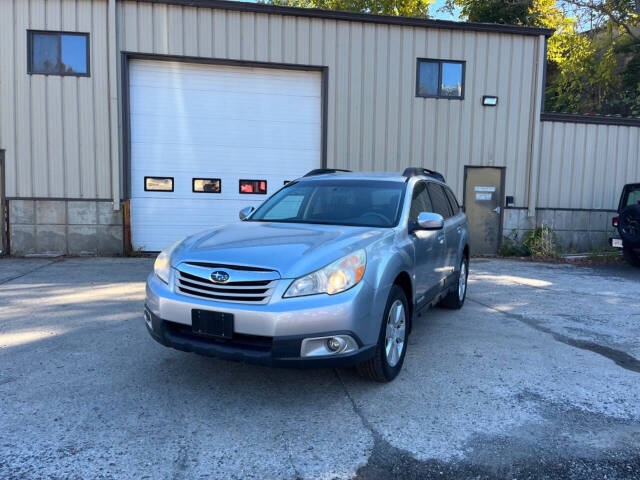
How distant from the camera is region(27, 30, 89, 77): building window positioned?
9.94m

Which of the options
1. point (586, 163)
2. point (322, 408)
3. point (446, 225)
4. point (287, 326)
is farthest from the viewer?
point (586, 163)

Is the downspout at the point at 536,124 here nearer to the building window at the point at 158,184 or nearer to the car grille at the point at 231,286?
the building window at the point at 158,184

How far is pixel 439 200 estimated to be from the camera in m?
5.48

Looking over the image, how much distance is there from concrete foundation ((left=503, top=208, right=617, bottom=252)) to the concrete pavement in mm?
6740

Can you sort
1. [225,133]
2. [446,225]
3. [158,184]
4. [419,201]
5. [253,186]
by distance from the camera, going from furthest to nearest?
1. [253,186]
2. [225,133]
3. [158,184]
4. [446,225]
5. [419,201]

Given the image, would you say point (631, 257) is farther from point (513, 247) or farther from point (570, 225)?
point (513, 247)

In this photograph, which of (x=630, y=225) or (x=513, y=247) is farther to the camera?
(x=513, y=247)

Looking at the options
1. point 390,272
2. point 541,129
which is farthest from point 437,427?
point 541,129

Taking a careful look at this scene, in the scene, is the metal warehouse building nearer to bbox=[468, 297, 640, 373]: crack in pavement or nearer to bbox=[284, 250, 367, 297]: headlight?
bbox=[468, 297, 640, 373]: crack in pavement

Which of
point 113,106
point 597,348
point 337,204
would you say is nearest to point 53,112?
Answer: point 113,106

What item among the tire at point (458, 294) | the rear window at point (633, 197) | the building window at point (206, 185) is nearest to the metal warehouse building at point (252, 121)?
the building window at point (206, 185)

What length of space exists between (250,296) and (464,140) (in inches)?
385

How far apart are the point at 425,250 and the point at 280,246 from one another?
163 cm

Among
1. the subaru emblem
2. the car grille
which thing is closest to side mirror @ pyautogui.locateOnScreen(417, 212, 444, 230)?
the car grille
